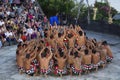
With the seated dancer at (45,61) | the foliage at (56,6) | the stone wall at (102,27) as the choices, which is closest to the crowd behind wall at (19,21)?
the foliage at (56,6)

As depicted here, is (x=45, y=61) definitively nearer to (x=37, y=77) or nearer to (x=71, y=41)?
(x=37, y=77)

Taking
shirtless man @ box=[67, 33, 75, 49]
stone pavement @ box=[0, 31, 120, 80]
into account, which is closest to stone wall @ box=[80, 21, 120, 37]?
stone pavement @ box=[0, 31, 120, 80]

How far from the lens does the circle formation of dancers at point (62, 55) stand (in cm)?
1741

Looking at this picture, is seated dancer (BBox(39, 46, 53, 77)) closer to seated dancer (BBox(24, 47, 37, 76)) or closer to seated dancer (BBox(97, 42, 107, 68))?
seated dancer (BBox(24, 47, 37, 76))

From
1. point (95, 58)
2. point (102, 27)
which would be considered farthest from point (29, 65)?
point (102, 27)

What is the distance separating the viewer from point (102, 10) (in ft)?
99.7

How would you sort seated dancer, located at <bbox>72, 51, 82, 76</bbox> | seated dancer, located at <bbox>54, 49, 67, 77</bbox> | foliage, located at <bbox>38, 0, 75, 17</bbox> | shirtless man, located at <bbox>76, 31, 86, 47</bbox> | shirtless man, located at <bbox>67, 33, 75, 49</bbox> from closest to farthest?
seated dancer, located at <bbox>72, 51, 82, 76</bbox> < seated dancer, located at <bbox>54, 49, 67, 77</bbox> < shirtless man, located at <bbox>67, 33, 75, 49</bbox> < shirtless man, located at <bbox>76, 31, 86, 47</bbox> < foliage, located at <bbox>38, 0, 75, 17</bbox>

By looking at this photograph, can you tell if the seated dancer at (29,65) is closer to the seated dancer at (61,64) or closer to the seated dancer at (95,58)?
the seated dancer at (61,64)

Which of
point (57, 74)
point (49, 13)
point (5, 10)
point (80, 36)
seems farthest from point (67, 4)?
point (57, 74)

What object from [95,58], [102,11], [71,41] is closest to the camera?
[95,58]

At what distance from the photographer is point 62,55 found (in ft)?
57.7

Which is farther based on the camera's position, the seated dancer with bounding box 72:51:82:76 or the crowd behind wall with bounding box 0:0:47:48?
the crowd behind wall with bounding box 0:0:47:48

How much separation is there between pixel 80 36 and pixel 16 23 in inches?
265

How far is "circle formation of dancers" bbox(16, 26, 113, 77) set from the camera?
17.4 m
